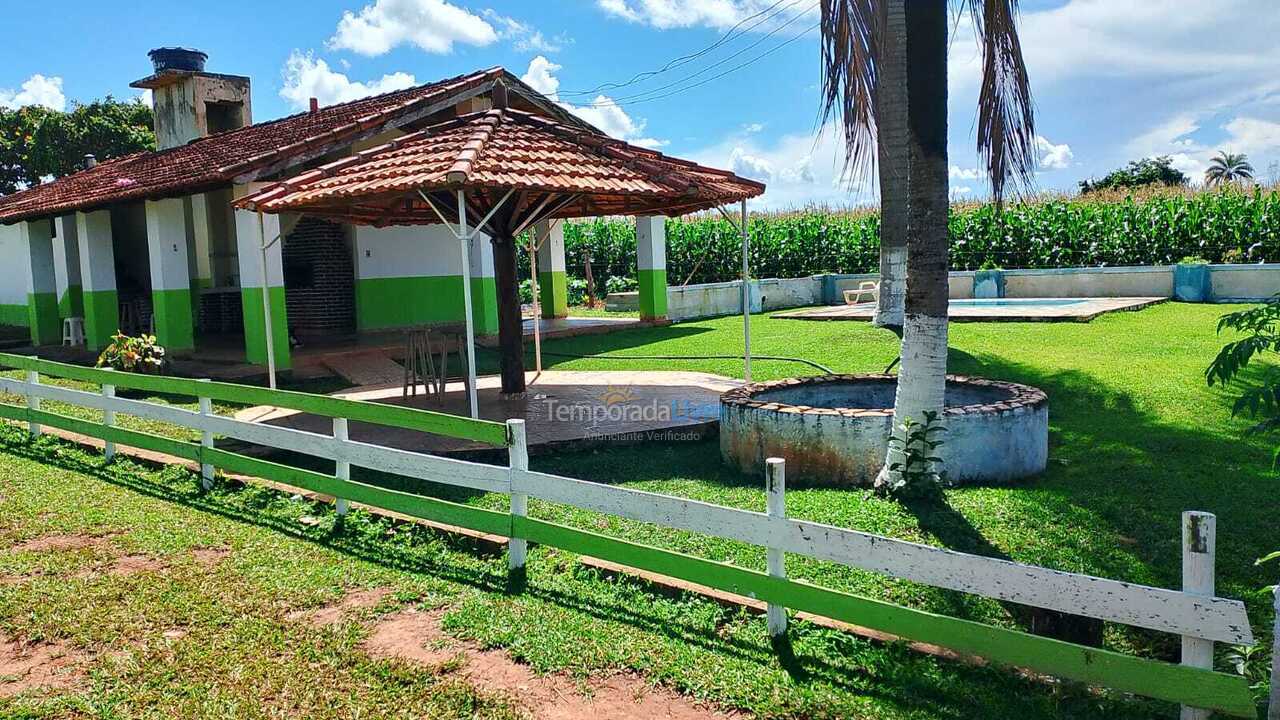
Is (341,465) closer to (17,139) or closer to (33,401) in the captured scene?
(33,401)

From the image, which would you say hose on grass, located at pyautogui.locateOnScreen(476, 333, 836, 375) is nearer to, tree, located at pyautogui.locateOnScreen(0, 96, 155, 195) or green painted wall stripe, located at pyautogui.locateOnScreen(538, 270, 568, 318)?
green painted wall stripe, located at pyautogui.locateOnScreen(538, 270, 568, 318)

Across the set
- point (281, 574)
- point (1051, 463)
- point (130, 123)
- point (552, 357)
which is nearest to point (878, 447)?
point (1051, 463)

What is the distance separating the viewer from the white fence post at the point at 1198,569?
3.23 metres

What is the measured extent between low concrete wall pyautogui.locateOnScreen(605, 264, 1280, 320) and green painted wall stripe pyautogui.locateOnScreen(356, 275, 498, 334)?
18.3 feet

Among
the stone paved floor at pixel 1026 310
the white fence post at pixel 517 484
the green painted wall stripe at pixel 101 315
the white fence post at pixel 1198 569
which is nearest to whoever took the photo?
the white fence post at pixel 1198 569

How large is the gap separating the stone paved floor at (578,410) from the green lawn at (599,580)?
11.7 inches

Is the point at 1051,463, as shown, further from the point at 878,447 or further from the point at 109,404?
the point at 109,404

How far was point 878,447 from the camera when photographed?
7219 mm

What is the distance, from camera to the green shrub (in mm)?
12992

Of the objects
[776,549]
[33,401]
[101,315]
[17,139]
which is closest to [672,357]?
[33,401]

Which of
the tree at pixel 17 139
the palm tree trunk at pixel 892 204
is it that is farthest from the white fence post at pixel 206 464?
the tree at pixel 17 139

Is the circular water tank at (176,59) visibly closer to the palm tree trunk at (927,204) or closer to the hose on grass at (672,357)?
the hose on grass at (672,357)

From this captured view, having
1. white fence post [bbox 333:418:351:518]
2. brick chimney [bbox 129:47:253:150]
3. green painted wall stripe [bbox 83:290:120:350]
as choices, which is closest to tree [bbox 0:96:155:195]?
brick chimney [bbox 129:47:253:150]

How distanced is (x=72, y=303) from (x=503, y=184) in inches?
616
